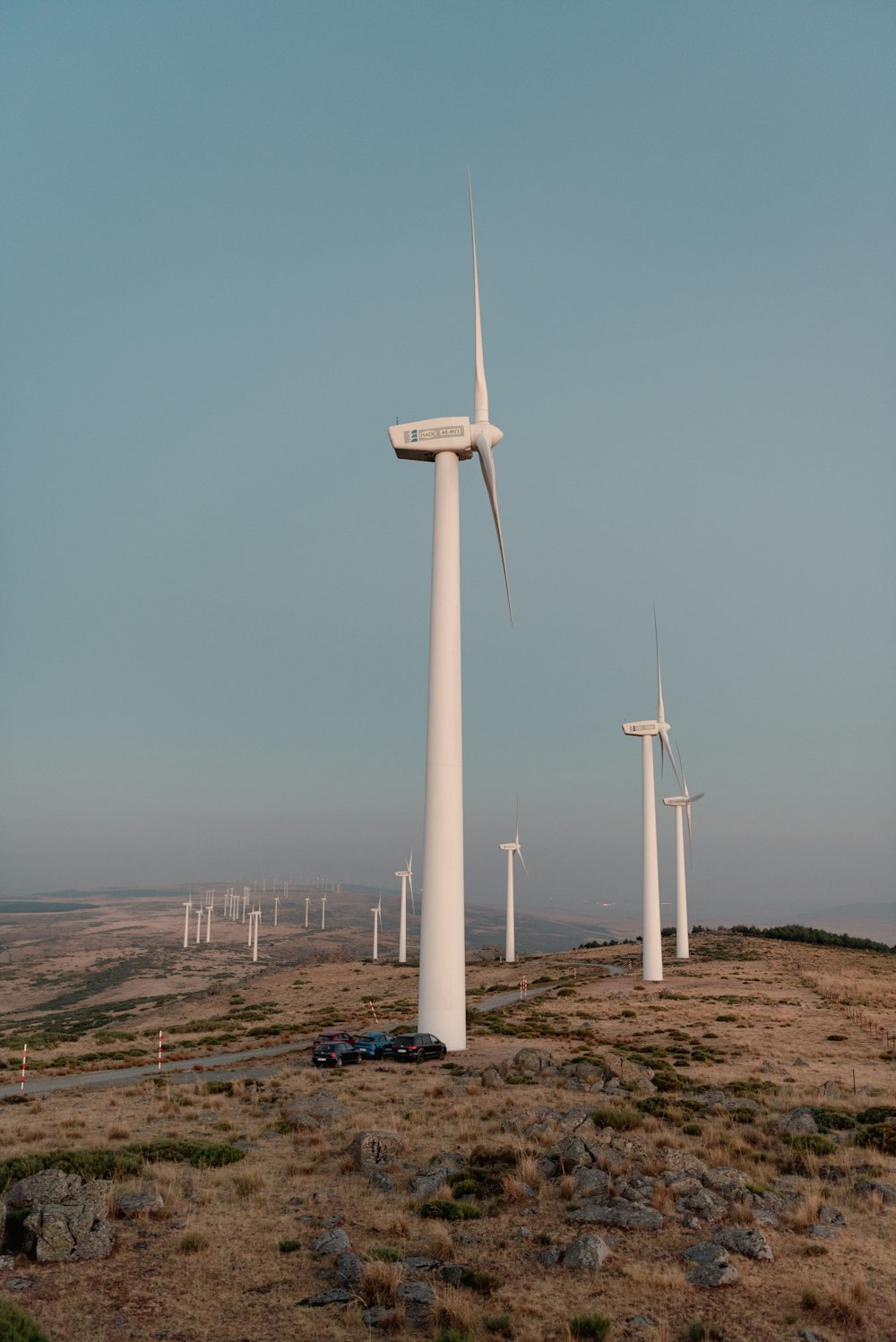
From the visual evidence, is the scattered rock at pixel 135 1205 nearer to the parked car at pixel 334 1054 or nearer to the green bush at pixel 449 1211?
the green bush at pixel 449 1211

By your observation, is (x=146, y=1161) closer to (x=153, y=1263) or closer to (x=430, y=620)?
(x=153, y=1263)

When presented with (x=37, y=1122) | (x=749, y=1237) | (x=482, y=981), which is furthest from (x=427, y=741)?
(x=482, y=981)

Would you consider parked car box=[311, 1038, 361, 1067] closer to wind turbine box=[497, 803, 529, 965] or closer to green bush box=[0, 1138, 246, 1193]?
green bush box=[0, 1138, 246, 1193]

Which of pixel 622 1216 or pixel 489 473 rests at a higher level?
pixel 489 473

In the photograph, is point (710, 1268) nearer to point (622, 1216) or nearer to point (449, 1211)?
point (622, 1216)

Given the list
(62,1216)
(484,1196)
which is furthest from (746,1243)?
(62,1216)

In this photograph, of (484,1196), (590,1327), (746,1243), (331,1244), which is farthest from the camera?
(484,1196)
